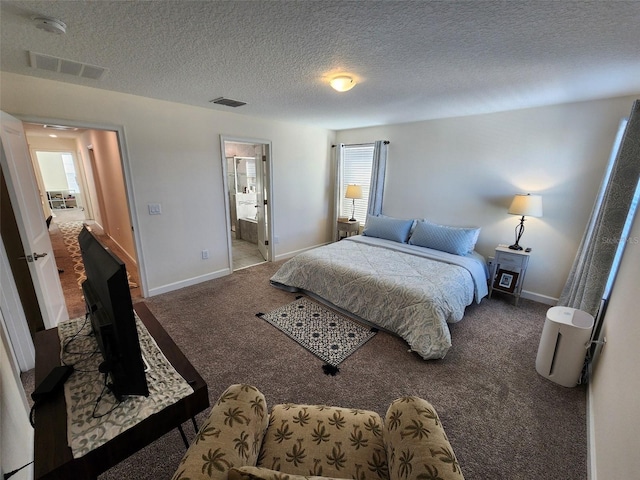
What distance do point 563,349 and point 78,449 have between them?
285cm

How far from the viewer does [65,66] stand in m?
2.06

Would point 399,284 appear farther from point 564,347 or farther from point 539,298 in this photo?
point 539,298

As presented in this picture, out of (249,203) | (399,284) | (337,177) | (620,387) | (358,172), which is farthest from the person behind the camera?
(249,203)

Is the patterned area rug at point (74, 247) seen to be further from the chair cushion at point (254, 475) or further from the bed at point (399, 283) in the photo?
the chair cushion at point (254, 475)

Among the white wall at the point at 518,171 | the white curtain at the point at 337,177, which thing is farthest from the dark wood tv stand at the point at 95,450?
the white curtain at the point at 337,177

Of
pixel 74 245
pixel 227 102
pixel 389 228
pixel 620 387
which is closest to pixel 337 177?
pixel 389 228

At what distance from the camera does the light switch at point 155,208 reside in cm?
320

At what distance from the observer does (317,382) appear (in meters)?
2.03

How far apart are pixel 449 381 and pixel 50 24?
3.42 meters

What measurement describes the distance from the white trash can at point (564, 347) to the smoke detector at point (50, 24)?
147 inches

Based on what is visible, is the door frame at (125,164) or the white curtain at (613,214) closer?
the white curtain at (613,214)

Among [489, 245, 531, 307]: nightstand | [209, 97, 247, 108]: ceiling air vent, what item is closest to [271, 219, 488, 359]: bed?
[489, 245, 531, 307]: nightstand

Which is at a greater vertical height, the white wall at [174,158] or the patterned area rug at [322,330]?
the white wall at [174,158]

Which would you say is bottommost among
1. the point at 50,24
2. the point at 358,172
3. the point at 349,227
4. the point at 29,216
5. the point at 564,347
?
the point at 564,347
